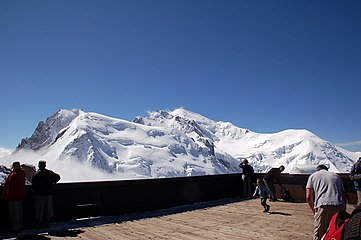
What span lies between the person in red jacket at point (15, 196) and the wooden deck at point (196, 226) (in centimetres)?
35

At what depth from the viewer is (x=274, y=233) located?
7164 millimetres

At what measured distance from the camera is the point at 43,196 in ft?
26.3

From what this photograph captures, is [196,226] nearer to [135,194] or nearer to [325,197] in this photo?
[135,194]

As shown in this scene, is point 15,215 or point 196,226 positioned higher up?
point 15,215

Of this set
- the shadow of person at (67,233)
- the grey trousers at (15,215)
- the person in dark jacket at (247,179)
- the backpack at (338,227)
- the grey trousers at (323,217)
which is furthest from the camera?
the person in dark jacket at (247,179)

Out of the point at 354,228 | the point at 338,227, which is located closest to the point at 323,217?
the point at 338,227

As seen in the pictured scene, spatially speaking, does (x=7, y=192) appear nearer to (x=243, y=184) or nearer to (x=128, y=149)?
(x=243, y=184)

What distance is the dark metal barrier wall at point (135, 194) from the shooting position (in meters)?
8.79

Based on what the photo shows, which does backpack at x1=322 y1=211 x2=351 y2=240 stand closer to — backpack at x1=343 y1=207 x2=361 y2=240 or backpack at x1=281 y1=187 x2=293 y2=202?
backpack at x1=343 y1=207 x2=361 y2=240

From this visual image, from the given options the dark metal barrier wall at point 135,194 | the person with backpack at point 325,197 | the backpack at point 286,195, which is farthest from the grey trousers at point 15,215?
the backpack at point 286,195

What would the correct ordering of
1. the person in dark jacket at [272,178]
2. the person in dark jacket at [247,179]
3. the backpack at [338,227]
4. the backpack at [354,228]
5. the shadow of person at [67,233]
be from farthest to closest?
the person in dark jacket at [247,179] < the person in dark jacket at [272,178] < the shadow of person at [67,233] < the backpack at [338,227] < the backpack at [354,228]

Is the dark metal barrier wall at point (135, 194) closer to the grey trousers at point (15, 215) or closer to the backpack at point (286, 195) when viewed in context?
the backpack at point (286, 195)

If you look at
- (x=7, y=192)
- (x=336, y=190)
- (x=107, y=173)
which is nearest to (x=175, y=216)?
(x=7, y=192)

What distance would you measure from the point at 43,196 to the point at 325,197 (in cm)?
700
